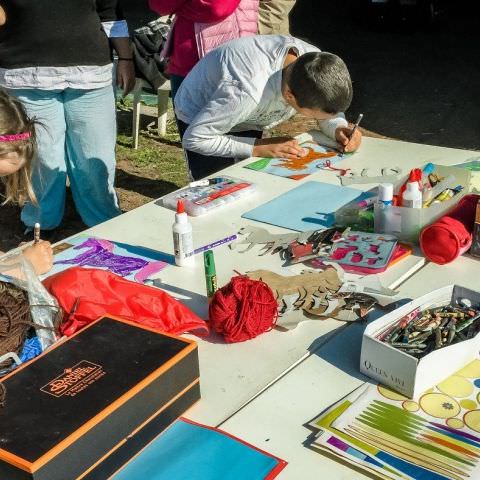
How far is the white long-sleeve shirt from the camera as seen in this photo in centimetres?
234

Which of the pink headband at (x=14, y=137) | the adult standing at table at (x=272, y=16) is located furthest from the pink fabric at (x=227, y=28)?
the pink headband at (x=14, y=137)

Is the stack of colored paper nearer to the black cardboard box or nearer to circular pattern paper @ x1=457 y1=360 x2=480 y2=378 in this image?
circular pattern paper @ x1=457 y1=360 x2=480 y2=378

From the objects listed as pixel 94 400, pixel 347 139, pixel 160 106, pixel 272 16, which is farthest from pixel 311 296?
pixel 160 106

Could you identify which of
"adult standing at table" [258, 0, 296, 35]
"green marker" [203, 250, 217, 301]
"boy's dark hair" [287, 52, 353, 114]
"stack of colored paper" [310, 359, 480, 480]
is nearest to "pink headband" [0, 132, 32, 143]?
"green marker" [203, 250, 217, 301]

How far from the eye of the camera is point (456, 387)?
52.4 inches

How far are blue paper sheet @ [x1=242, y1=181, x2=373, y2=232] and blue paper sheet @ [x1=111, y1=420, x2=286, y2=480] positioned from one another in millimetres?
896

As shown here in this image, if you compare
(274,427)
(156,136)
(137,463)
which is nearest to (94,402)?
(137,463)

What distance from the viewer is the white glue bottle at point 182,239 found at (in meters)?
1.77

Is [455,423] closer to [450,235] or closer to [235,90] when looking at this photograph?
[450,235]

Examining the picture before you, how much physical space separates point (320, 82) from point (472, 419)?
4.00 feet

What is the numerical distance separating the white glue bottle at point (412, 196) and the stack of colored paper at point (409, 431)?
2.11 ft

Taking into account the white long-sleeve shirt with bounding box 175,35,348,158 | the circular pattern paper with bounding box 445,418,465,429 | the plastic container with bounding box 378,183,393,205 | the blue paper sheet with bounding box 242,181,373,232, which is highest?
the white long-sleeve shirt with bounding box 175,35,348,158

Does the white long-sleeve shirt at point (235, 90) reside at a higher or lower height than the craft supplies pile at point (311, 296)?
higher

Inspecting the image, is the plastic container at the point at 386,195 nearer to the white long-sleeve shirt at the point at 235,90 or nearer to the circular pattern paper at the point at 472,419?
the white long-sleeve shirt at the point at 235,90
